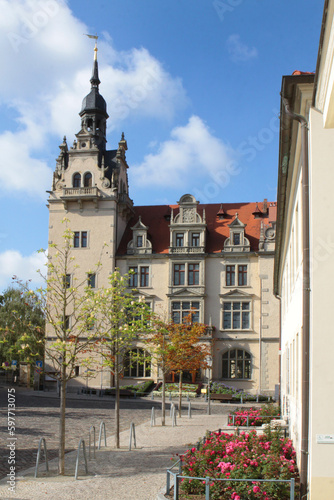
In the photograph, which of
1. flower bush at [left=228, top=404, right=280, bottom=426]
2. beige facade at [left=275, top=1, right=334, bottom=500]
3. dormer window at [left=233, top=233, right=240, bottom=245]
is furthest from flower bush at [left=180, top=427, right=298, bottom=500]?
dormer window at [left=233, top=233, right=240, bottom=245]

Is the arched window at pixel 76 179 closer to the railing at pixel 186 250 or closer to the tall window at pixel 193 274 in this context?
the railing at pixel 186 250

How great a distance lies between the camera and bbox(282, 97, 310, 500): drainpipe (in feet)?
31.1

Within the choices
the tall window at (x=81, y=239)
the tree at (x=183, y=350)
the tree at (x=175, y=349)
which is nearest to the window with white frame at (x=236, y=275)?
the tree at (x=175, y=349)

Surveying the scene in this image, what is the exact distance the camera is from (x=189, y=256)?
4775 cm

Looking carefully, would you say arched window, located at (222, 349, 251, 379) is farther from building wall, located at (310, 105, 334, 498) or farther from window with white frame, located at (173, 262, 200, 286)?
building wall, located at (310, 105, 334, 498)

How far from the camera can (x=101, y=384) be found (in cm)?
4700

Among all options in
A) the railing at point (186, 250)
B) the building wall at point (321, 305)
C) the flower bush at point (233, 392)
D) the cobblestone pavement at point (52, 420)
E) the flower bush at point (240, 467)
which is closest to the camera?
the building wall at point (321, 305)

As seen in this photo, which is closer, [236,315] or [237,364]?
[237,364]

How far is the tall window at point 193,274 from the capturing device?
1877 inches

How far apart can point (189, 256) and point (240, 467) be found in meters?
37.7

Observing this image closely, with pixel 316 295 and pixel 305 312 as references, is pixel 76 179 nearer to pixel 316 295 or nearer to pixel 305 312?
pixel 305 312

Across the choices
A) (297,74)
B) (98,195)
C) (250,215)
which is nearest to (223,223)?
(250,215)

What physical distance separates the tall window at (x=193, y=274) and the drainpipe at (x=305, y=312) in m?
37.7

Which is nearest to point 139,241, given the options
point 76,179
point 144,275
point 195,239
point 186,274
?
point 144,275
